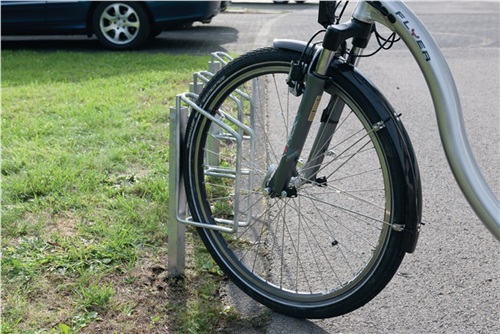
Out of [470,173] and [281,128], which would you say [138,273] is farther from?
[281,128]

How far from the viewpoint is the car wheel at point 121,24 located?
9.39 meters

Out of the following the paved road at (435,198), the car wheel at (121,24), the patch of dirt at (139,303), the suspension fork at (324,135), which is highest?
the suspension fork at (324,135)

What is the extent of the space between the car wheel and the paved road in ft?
0.92

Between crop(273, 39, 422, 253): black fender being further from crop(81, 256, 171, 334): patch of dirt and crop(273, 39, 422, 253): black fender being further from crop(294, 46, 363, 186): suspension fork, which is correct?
crop(81, 256, 171, 334): patch of dirt

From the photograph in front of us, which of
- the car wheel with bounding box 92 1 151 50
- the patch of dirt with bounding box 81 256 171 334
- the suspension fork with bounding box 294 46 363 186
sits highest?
the suspension fork with bounding box 294 46 363 186

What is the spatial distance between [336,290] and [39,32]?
25.9ft

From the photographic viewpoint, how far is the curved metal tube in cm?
242

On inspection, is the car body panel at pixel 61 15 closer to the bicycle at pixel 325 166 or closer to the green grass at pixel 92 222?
the green grass at pixel 92 222

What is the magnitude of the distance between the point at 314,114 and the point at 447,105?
534mm

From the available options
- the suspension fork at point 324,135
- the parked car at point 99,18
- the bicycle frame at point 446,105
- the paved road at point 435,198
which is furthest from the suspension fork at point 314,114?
the parked car at point 99,18

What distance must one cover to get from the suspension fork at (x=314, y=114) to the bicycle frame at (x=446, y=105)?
147 mm

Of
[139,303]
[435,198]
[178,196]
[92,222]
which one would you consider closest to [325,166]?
[178,196]

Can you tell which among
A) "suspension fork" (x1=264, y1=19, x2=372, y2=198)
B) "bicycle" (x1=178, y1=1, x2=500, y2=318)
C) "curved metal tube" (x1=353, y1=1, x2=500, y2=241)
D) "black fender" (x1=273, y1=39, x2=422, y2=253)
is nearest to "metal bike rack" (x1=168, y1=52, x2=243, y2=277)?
"bicycle" (x1=178, y1=1, x2=500, y2=318)

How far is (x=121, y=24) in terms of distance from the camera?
9453 millimetres
